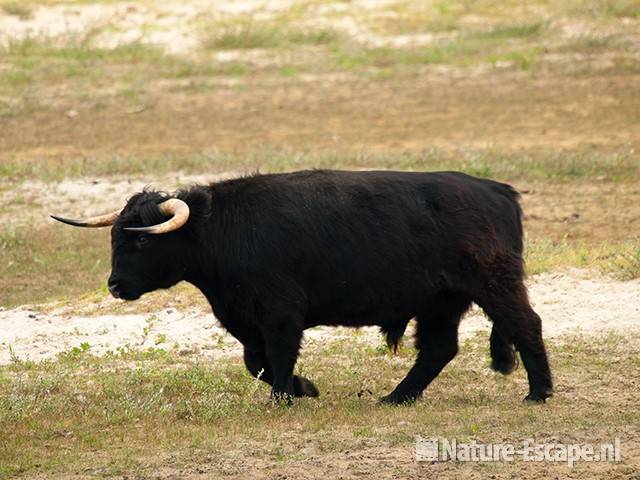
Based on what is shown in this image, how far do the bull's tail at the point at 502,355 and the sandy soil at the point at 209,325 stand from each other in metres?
1.79

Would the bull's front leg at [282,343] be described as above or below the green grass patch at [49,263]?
above

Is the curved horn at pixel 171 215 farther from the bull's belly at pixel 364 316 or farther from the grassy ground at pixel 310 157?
the grassy ground at pixel 310 157

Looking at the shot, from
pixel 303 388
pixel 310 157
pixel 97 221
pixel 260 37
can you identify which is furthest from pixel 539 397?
pixel 260 37

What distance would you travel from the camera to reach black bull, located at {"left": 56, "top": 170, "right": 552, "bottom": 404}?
9.02 m

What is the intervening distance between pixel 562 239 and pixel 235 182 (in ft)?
20.3

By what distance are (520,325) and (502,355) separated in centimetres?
36

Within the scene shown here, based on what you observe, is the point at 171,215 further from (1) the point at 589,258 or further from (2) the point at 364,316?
(1) the point at 589,258

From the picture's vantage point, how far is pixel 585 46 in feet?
88.7

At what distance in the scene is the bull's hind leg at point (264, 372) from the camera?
9375mm

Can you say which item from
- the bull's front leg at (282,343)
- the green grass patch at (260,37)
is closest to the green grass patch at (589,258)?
the bull's front leg at (282,343)

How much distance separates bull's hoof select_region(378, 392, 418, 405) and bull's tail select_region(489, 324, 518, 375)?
1.98 feet

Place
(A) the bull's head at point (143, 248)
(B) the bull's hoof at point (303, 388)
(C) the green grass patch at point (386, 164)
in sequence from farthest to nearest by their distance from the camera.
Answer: (C) the green grass patch at point (386, 164) → (B) the bull's hoof at point (303, 388) → (A) the bull's head at point (143, 248)

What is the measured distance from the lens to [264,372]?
9414 mm

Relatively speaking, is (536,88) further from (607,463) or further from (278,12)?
(607,463)
